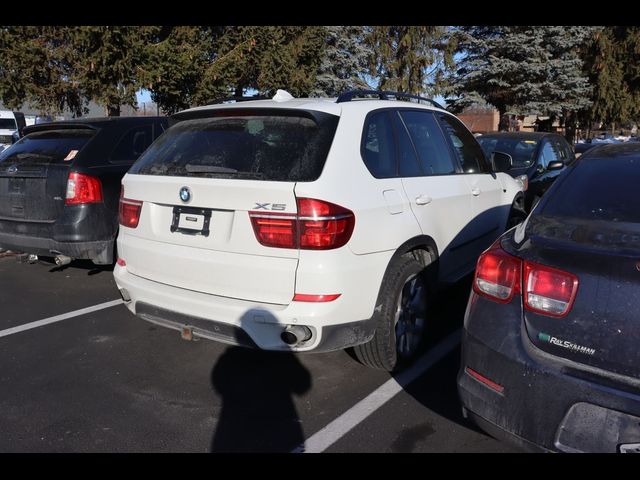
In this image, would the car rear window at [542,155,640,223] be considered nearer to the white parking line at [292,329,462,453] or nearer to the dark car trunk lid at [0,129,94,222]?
the white parking line at [292,329,462,453]

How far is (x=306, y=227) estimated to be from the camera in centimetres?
288

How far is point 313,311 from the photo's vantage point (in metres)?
2.91

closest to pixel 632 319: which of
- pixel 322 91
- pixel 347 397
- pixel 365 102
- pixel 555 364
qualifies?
pixel 555 364

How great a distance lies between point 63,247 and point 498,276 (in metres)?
4.23

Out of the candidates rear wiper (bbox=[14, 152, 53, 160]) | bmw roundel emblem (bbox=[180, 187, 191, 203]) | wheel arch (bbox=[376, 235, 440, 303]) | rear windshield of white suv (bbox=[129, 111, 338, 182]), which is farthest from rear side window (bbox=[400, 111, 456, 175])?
rear wiper (bbox=[14, 152, 53, 160])

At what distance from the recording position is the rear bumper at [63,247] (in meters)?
5.11

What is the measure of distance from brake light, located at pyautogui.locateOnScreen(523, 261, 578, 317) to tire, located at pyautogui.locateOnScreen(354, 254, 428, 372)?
44.1 inches

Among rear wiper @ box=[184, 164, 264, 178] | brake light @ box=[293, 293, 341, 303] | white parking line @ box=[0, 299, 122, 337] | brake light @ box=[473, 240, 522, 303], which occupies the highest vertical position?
rear wiper @ box=[184, 164, 264, 178]

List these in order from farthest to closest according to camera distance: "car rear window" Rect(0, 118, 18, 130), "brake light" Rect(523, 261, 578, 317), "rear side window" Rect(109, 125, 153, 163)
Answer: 1. "car rear window" Rect(0, 118, 18, 130)
2. "rear side window" Rect(109, 125, 153, 163)
3. "brake light" Rect(523, 261, 578, 317)

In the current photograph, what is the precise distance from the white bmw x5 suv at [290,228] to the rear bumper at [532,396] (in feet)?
2.69

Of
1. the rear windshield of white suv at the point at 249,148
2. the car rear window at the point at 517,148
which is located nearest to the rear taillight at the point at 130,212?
the rear windshield of white suv at the point at 249,148

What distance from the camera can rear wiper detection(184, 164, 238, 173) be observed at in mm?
3201

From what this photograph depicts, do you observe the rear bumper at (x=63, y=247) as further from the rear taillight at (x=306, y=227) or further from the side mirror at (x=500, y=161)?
the side mirror at (x=500, y=161)

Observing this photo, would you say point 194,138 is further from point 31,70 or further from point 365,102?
point 31,70
